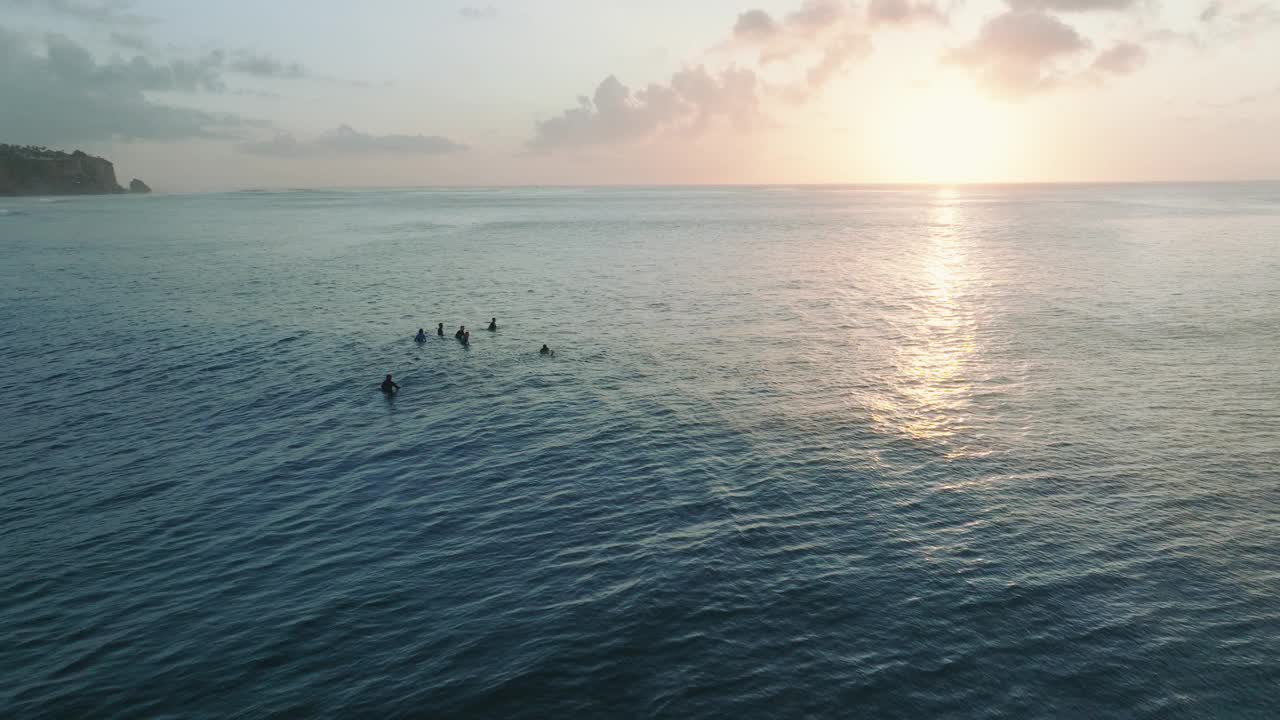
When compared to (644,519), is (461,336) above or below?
above

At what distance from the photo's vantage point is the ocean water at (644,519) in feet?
80.5

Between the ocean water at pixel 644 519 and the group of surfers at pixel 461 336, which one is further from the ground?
the group of surfers at pixel 461 336

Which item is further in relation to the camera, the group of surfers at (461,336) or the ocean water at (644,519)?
the group of surfers at (461,336)

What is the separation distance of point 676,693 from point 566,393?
33.7 metres

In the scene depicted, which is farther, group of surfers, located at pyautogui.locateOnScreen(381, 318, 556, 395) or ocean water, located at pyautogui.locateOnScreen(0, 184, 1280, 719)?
group of surfers, located at pyautogui.locateOnScreen(381, 318, 556, 395)

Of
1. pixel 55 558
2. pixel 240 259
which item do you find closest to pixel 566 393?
pixel 55 558

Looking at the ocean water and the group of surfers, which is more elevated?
the group of surfers

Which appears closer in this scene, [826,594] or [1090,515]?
[826,594]

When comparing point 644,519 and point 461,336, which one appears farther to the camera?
point 461,336

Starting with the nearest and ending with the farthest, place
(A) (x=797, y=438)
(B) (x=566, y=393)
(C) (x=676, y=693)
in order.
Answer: (C) (x=676, y=693), (A) (x=797, y=438), (B) (x=566, y=393)

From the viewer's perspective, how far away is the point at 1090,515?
35344 mm

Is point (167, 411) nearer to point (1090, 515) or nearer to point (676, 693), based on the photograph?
point (676, 693)

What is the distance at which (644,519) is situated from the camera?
35562 mm

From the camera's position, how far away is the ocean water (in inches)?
966
